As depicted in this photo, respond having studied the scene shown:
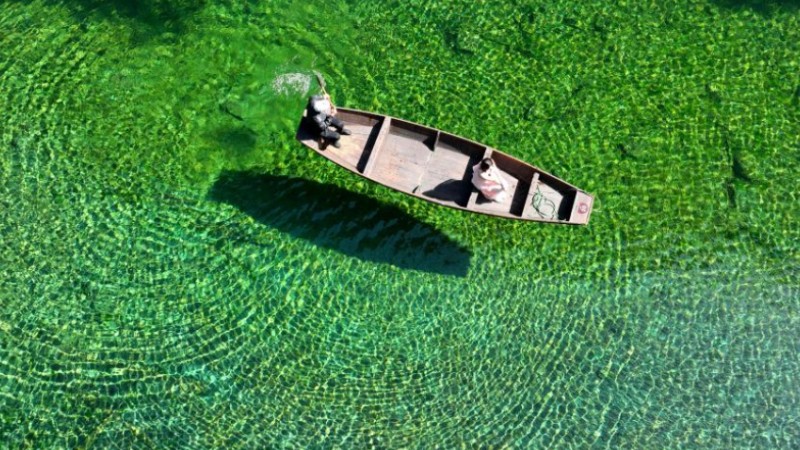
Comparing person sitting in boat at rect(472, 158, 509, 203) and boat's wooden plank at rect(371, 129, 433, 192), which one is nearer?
person sitting in boat at rect(472, 158, 509, 203)

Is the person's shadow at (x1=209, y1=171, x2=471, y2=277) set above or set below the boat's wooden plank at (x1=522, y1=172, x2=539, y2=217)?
below

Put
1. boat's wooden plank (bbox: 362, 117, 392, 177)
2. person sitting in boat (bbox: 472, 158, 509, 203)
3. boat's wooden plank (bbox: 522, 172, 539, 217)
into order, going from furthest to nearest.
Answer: boat's wooden plank (bbox: 362, 117, 392, 177) < boat's wooden plank (bbox: 522, 172, 539, 217) < person sitting in boat (bbox: 472, 158, 509, 203)

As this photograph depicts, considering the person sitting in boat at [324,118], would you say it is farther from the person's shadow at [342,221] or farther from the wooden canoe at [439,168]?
the person's shadow at [342,221]

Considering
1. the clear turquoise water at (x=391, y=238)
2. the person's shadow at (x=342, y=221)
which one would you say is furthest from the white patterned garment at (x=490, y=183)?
the person's shadow at (x=342, y=221)

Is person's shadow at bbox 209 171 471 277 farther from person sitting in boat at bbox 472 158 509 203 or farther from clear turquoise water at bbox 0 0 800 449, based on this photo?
person sitting in boat at bbox 472 158 509 203

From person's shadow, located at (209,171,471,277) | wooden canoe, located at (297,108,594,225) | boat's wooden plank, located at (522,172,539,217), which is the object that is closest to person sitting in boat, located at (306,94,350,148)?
wooden canoe, located at (297,108,594,225)

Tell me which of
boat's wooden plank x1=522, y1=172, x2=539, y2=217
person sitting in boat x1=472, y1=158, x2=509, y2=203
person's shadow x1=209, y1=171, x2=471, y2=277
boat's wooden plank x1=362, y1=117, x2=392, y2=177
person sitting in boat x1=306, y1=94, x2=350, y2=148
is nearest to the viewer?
person sitting in boat x1=472, y1=158, x2=509, y2=203

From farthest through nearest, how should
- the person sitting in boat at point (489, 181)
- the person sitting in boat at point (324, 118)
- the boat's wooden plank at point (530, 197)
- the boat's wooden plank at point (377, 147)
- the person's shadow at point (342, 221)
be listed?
1. the person's shadow at point (342, 221)
2. the boat's wooden plank at point (377, 147)
3. the person sitting in boat at point (324, 118)
4. the boat's wooden plank at point (530, 197)
5. the person sitting in boat at point (489, 181)

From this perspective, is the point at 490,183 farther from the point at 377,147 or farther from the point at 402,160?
the point at 377,147
